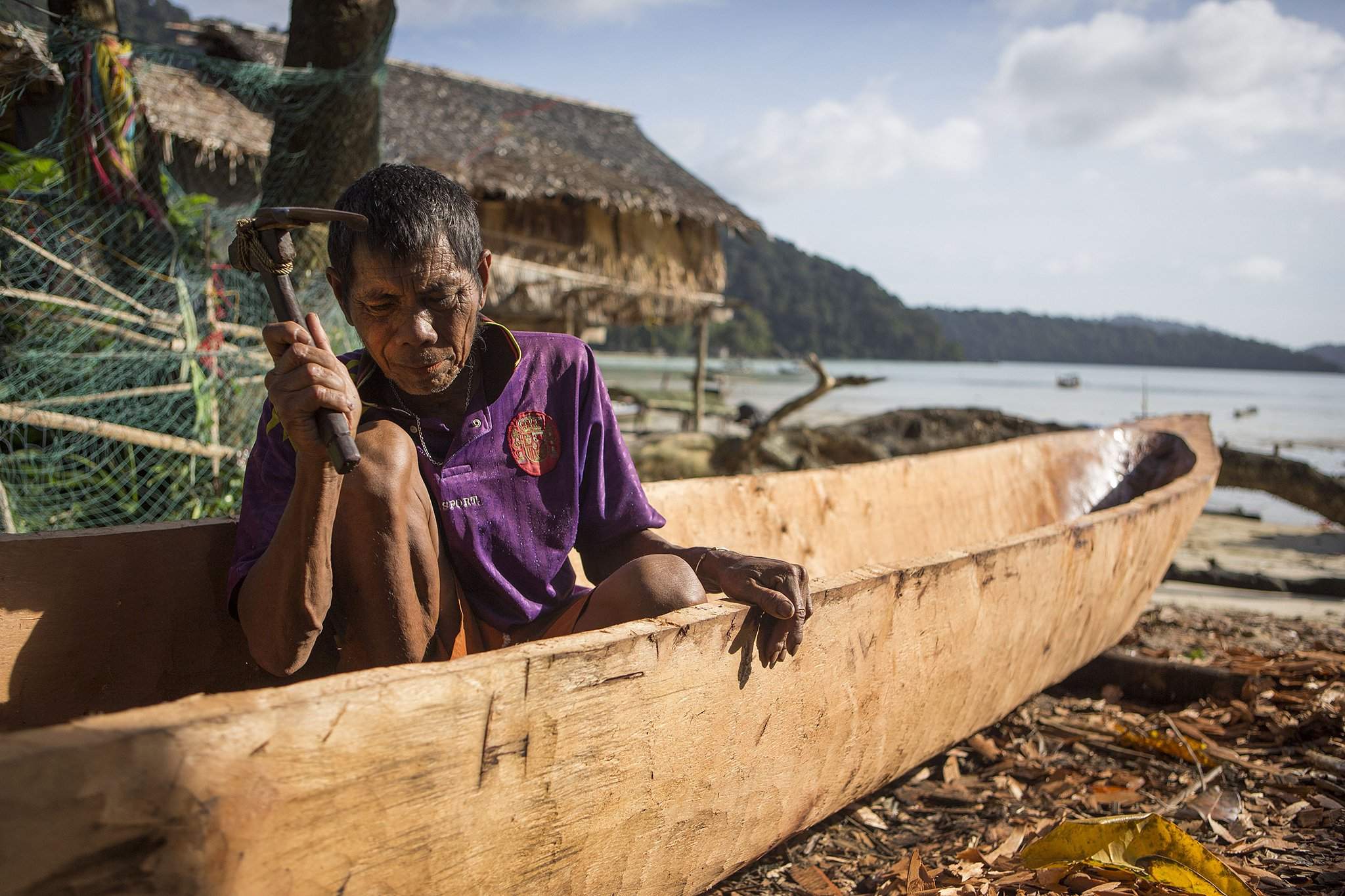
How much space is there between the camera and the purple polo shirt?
72.7 inches

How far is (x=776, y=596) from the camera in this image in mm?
1708

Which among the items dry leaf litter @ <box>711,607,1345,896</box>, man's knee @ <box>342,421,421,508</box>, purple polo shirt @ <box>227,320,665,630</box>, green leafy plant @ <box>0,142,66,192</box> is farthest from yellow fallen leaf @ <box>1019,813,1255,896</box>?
green leafy plant @ <box>0,142,66,192</box>

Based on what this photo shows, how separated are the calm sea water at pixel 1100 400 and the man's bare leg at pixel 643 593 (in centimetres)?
786

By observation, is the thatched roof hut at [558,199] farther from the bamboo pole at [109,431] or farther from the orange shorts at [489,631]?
the orange shorts at [489,631]

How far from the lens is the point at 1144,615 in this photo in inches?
190

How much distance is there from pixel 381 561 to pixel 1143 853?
1.65m

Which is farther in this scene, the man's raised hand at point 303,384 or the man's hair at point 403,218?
the man's hair at point 403,218

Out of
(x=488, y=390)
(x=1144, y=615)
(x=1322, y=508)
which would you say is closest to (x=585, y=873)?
(x=488, y=390)

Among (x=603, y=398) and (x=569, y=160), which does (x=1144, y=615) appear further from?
(x=569, y=160)

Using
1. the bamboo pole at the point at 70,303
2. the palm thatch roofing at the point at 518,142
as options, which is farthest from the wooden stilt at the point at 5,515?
the palm thatch roofing at the point at 518,142

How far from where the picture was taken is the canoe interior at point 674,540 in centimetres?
186

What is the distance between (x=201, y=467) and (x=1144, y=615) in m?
4.61

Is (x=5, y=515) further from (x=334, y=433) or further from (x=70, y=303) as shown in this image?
(x=334, y=433)

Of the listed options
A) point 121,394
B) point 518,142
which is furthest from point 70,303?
point 518,142
